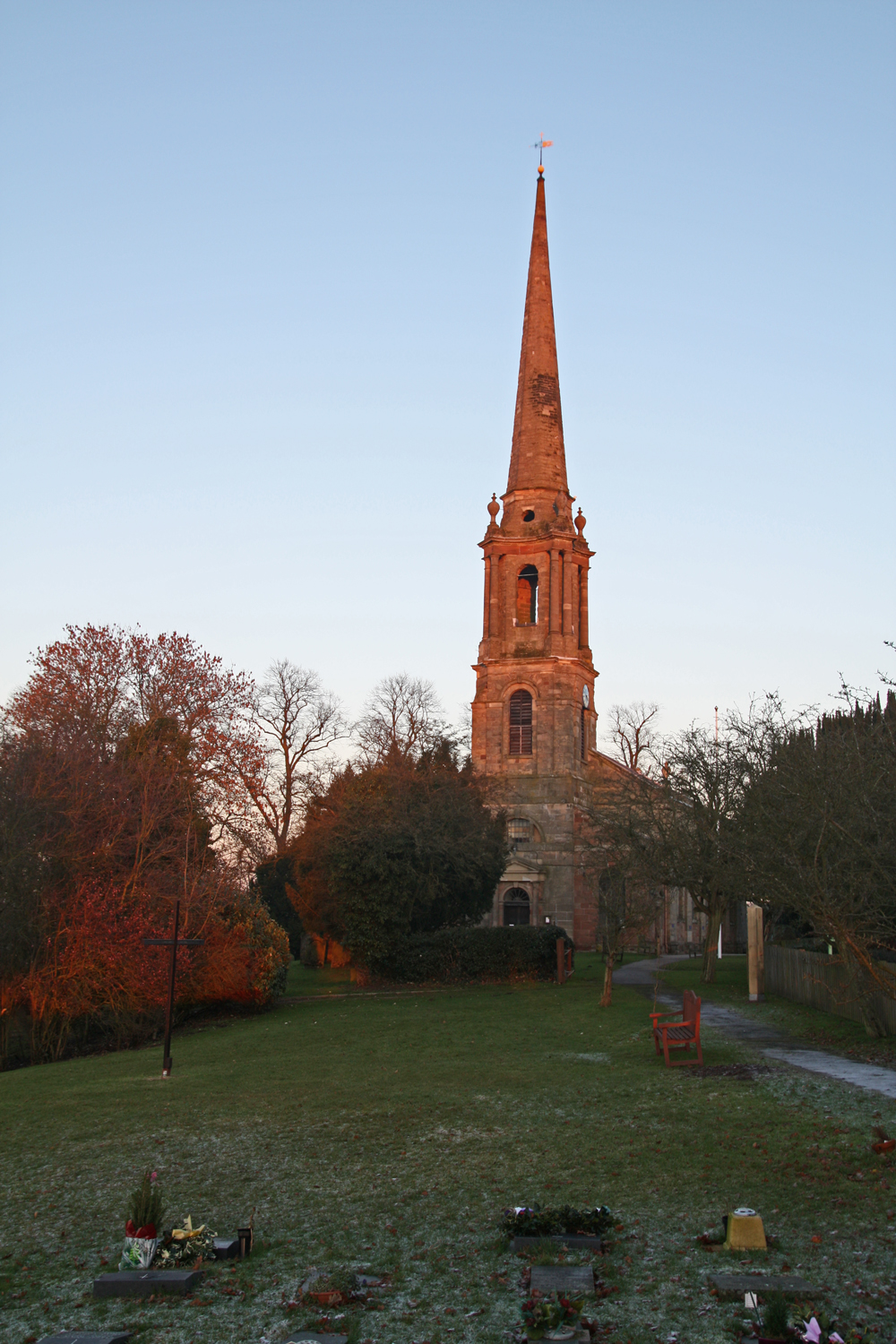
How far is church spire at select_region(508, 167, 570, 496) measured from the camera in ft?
169

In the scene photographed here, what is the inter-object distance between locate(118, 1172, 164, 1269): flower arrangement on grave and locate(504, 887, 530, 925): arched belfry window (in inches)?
1614

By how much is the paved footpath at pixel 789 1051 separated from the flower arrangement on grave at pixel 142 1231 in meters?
8.36

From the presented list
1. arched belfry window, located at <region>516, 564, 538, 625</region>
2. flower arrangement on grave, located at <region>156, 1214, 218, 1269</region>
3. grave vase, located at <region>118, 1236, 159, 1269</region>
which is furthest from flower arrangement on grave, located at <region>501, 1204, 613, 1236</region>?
arched belfry window, located at <region>516, 564, 538, 625</region>

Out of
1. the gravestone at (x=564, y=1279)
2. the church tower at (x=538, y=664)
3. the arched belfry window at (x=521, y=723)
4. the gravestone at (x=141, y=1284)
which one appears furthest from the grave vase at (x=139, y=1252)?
the arched belfry window at (x=521, y=723)

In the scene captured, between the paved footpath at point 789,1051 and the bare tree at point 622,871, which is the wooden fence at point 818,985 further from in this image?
the bare tree at point 622,871

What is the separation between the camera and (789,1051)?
15.9 m

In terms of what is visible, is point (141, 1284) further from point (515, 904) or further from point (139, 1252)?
point (515, 904)

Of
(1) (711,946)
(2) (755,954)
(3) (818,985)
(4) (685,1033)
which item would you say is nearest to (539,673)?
(1) (711,946)

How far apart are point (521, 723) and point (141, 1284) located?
4275 centimetres

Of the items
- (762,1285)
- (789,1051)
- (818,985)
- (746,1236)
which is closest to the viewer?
(762,1285)

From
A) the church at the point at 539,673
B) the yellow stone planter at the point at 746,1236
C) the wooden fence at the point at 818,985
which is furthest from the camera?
the church at the point at 539,673

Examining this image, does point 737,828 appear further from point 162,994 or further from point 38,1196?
point 38,1196

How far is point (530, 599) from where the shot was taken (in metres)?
51.0

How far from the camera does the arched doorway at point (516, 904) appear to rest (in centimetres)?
4744
